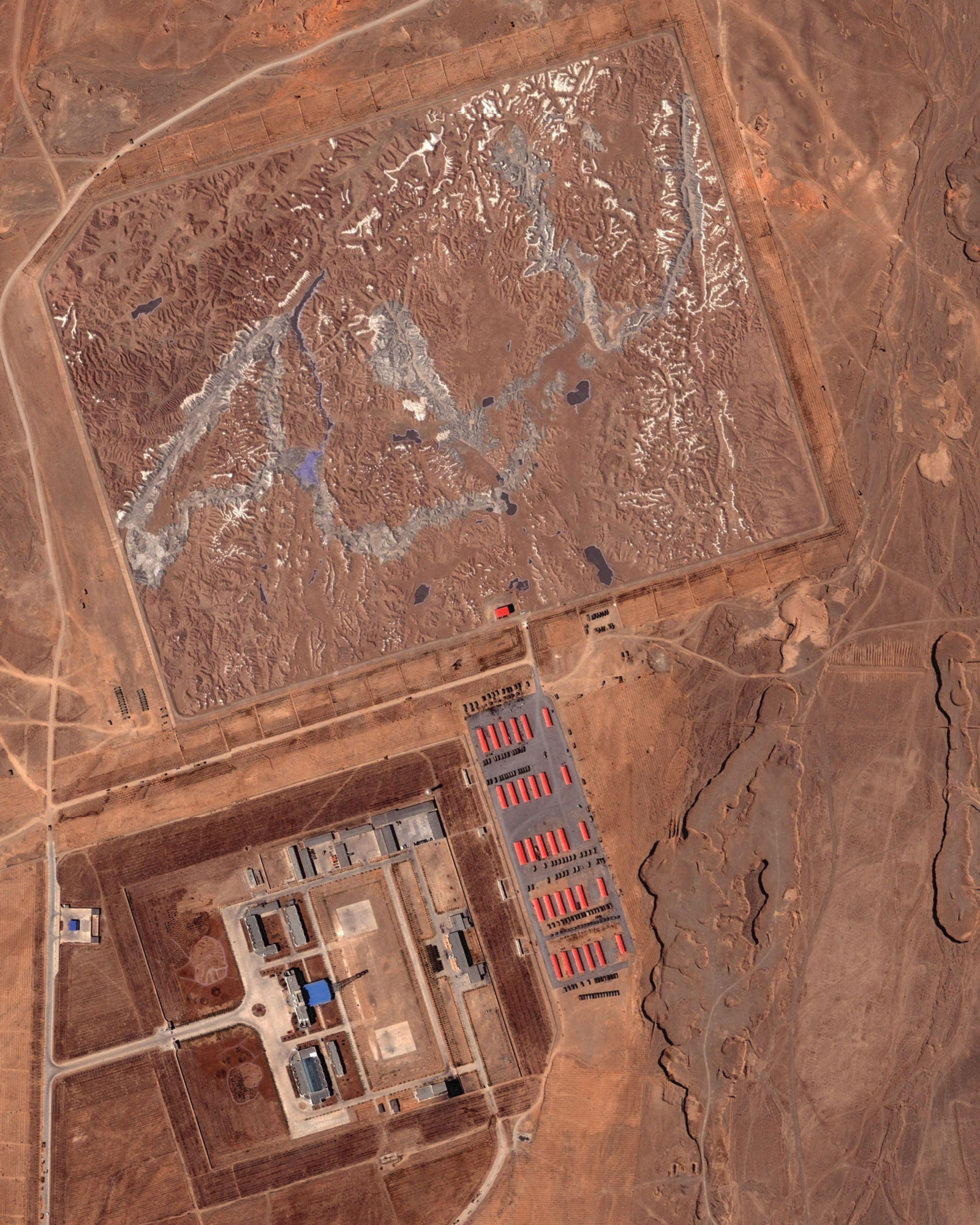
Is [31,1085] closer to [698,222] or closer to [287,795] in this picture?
[287,795]

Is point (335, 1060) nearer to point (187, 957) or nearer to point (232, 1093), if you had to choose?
point (232, 1093)

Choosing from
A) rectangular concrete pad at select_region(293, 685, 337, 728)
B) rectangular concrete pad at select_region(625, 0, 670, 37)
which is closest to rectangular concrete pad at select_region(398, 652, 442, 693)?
rectangular concrete pad at select_region(293, 685, 337, 728)

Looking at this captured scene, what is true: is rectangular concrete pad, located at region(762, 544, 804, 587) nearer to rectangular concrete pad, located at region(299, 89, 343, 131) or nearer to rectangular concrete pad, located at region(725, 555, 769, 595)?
rectangular concrete pad, located at region(725, 555, 769, 595)

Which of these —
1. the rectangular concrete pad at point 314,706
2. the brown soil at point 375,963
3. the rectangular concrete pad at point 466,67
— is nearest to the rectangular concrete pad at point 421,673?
the rectangular concrete pad at point 314,706

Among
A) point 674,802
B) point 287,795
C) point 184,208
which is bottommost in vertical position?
point 674,802

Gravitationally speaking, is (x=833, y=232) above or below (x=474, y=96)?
below

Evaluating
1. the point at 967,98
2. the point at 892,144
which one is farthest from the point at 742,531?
the point at 967,98

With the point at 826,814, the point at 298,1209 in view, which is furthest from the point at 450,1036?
the point at 826,814
